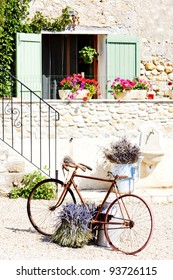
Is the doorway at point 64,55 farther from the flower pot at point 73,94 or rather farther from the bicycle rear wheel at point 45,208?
the bicycle rear wheel at point 45,208

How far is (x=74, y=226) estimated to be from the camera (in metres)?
6.78

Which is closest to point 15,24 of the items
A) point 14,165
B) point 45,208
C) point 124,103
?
point 124,103

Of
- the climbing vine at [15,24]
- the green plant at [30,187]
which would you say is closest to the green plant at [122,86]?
the climbing vine at [15,24]

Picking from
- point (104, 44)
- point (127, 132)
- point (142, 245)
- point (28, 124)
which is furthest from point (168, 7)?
point (142, 245)

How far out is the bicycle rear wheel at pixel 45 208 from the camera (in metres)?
7.32

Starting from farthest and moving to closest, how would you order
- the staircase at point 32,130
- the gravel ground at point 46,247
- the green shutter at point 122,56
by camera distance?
the green shutter at point 122,56 → the staircase at point 32,130 → the gravel ground at point 46,247

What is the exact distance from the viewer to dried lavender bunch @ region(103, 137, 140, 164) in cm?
1037

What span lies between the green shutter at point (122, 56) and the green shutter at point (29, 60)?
159 centimetres

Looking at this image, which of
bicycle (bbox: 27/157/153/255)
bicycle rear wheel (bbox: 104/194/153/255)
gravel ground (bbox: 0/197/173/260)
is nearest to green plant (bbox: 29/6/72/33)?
gravel ground (bbox: 0/197/173/260)

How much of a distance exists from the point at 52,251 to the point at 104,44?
805cm

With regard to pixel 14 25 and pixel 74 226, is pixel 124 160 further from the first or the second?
pixel 14 25

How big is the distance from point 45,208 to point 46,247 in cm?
180

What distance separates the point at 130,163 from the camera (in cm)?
1040

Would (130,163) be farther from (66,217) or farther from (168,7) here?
(168,7)
